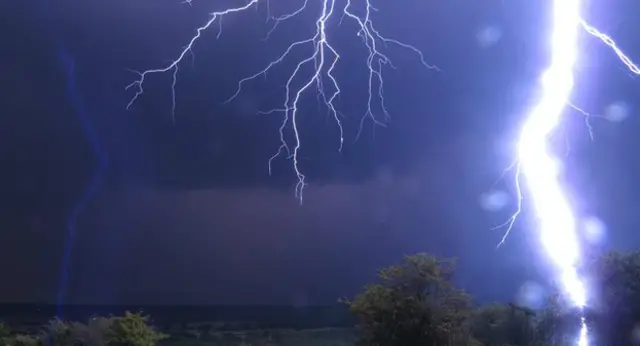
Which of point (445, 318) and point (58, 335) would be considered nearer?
point (445, 318)

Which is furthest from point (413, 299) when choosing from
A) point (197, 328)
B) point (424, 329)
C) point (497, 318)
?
point (197, 328)

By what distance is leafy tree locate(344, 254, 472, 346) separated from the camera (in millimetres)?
18141

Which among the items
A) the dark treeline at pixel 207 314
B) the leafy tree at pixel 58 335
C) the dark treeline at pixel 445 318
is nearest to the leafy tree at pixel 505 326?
the dark treeline at pixel 445 318

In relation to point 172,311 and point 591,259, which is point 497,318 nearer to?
point 591,259

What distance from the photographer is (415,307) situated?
1817 cm

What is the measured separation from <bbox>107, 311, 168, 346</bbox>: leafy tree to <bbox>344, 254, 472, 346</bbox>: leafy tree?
5.09m

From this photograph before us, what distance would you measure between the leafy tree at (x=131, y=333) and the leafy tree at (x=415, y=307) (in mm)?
5085

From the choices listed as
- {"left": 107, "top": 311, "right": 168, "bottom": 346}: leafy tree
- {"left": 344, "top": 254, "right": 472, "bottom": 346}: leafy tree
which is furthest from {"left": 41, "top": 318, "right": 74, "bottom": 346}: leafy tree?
{"left": 344, "top": 254, "right": 472, "bottom": 346}: leafy tree

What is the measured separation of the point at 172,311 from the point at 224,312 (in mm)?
7608

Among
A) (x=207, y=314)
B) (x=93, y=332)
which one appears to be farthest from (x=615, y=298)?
(x=207, y=314)

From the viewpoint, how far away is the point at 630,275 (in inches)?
857

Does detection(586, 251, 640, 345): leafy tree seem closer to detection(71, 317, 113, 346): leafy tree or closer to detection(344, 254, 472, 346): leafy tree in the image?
detection(344, 254, 472, 346): leafy tree

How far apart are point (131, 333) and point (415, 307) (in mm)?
6999

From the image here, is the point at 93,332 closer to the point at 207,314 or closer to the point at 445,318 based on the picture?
the point at 445,318
